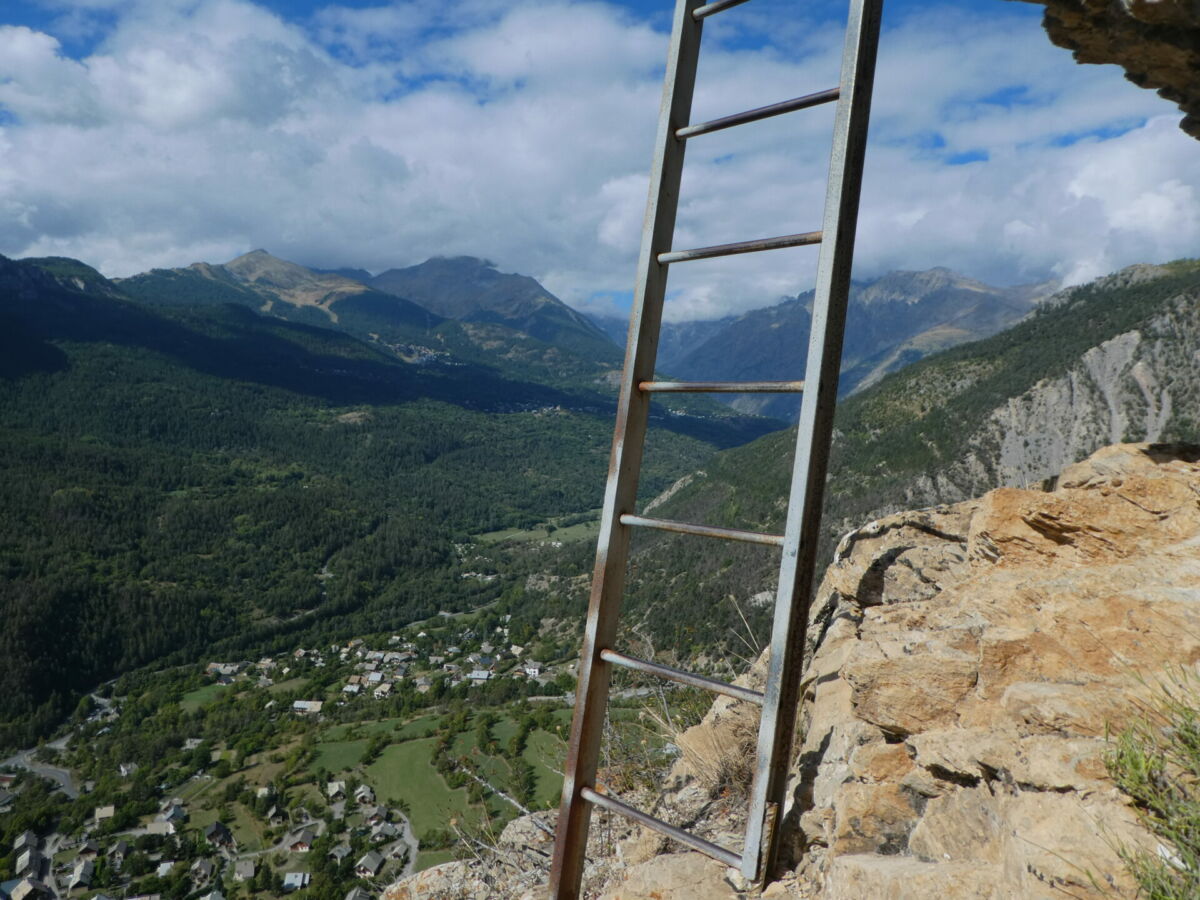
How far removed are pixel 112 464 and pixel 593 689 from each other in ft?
576

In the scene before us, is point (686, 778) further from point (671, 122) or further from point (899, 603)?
point (671, 122)

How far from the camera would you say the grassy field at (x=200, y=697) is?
3156 inches

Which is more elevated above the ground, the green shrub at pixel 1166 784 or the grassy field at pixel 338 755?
the green shrub at pixel 1166 784

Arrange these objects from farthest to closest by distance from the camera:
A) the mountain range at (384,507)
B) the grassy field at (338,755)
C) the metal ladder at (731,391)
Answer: the mountain range at (384,507) → the grassy field at (338,755) → the metal ladder at (731,391)

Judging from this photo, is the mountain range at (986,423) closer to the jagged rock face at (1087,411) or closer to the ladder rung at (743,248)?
the jagged rock face at (1087,411)

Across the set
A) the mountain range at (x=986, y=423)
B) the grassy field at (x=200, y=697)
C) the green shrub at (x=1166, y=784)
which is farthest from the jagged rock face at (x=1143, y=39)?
the grassy field at (x=200, y=697)

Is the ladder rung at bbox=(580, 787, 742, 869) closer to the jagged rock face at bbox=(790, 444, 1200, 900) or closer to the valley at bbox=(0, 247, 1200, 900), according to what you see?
the jagged rock face at bbox=(790, 444, 1200, 900)

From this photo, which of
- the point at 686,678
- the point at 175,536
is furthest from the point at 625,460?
the point at 175,536

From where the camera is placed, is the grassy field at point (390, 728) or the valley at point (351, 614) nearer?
A: the valley at point (351, 614)

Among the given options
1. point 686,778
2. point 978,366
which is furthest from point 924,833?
point 978,366

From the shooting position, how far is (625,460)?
3131 millimetres

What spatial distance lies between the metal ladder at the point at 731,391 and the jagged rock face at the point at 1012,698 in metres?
0.55

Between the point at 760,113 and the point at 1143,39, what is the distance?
5.98ft

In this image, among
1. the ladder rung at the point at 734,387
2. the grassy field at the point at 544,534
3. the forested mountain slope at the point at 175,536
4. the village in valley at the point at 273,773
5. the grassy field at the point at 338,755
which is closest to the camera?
the ladder rung at the point at 734,387
